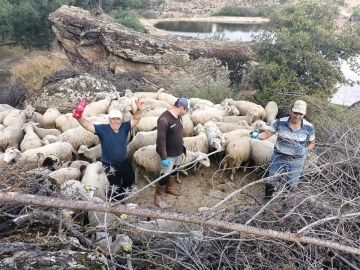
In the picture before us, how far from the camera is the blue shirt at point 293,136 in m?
4.62

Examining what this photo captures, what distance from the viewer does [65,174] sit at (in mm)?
5629

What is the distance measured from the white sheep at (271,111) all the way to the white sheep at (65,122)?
455 cm

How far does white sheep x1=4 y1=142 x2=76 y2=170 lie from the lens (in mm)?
6047

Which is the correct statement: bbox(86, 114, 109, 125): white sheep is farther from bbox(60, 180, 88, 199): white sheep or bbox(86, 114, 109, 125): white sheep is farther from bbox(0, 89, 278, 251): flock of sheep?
bbox(60, 180, 88, 199): white sheep

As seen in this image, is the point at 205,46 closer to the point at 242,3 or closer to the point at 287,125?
the point at 287,125

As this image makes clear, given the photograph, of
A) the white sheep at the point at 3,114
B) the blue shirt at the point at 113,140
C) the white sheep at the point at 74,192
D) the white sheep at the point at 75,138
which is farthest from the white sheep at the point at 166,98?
the white sheep at the point at 74,192

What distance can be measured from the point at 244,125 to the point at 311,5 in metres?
4.74

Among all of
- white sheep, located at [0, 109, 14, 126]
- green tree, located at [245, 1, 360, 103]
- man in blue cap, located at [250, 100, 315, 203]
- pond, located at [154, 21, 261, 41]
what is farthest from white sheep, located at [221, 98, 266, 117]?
pond, located at [154, 21, 261, 41]

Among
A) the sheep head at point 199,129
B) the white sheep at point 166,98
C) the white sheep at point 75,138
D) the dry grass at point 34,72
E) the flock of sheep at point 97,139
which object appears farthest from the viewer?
the dry grass at point 34,72

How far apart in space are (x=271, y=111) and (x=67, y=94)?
5.32 meters

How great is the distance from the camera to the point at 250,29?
37125 millimetres

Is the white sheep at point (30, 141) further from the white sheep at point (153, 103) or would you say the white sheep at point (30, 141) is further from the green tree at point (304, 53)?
the green tree at point (304, 53)

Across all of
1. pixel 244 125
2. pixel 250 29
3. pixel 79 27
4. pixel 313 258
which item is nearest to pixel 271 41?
pixel 244 125

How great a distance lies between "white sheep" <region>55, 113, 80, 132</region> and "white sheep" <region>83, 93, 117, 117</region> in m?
0.48
